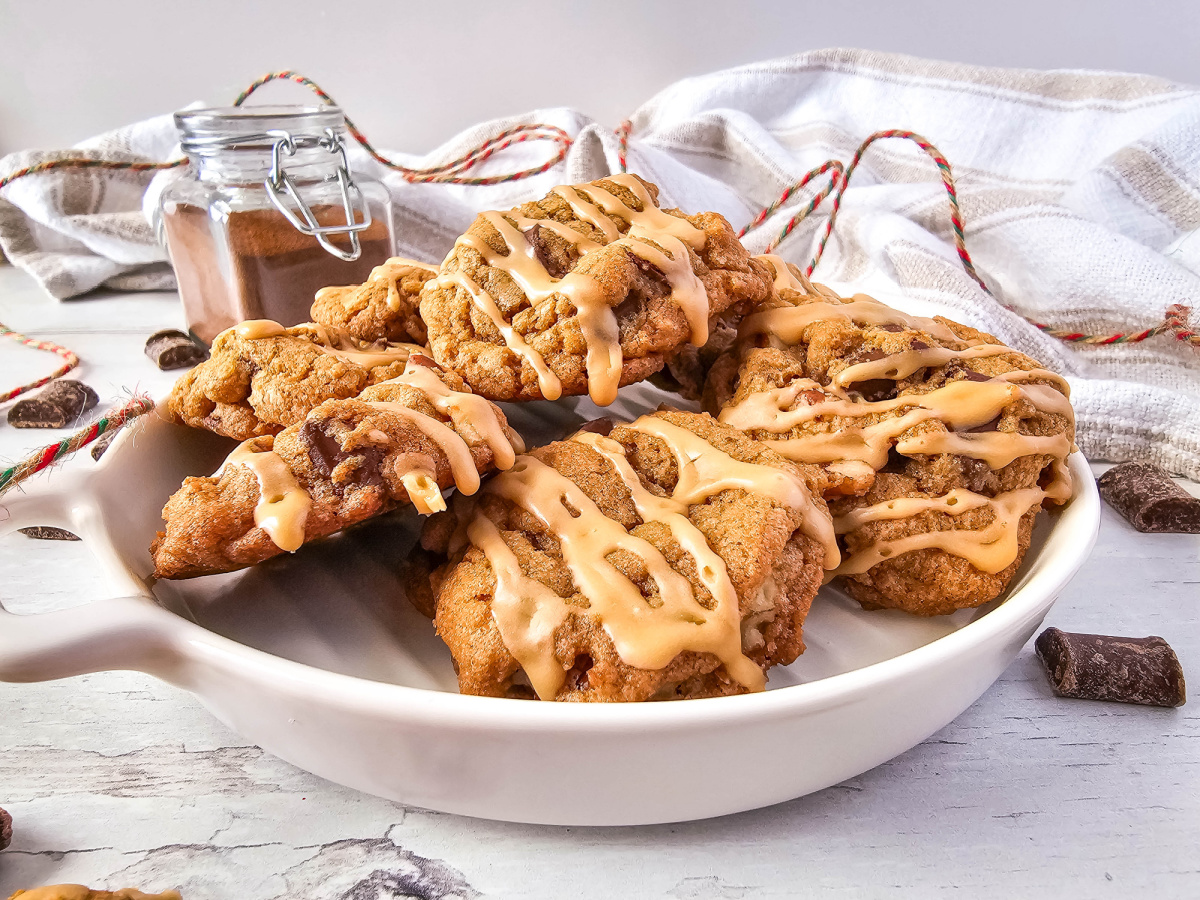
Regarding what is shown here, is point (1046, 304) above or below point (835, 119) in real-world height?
below

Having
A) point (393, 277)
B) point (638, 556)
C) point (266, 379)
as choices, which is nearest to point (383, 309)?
point (393, 277)

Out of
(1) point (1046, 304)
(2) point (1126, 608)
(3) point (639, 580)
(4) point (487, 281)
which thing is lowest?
(2) point (1126, 608)

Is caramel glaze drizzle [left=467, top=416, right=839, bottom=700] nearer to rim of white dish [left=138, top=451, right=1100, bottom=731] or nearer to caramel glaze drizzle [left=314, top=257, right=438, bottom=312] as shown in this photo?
rim of white dish [left=138, top=451, right=1100, bottom=731]

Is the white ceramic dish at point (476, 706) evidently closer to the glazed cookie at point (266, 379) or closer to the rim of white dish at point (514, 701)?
the rim of white dish at point (514, 701)

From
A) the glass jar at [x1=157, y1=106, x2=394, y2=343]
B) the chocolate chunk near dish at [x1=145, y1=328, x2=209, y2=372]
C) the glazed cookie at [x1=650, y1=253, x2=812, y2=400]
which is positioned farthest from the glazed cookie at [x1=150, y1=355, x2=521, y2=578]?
the chocolate chunk near dish at [x1=145, y1=328, x2=209, y2=372]

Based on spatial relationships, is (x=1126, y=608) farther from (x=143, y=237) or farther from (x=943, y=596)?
(x=143, y=237)

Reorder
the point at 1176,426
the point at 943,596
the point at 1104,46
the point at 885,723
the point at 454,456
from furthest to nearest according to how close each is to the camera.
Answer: the point at 1104,46, the point at 1176,426, the point at 943,596, the point at 454,456, the point at 885,723

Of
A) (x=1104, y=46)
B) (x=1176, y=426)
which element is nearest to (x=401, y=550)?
(x=1176, y=426)

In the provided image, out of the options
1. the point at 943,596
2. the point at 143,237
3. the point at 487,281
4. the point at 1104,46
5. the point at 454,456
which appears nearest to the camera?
the point at 454,456
